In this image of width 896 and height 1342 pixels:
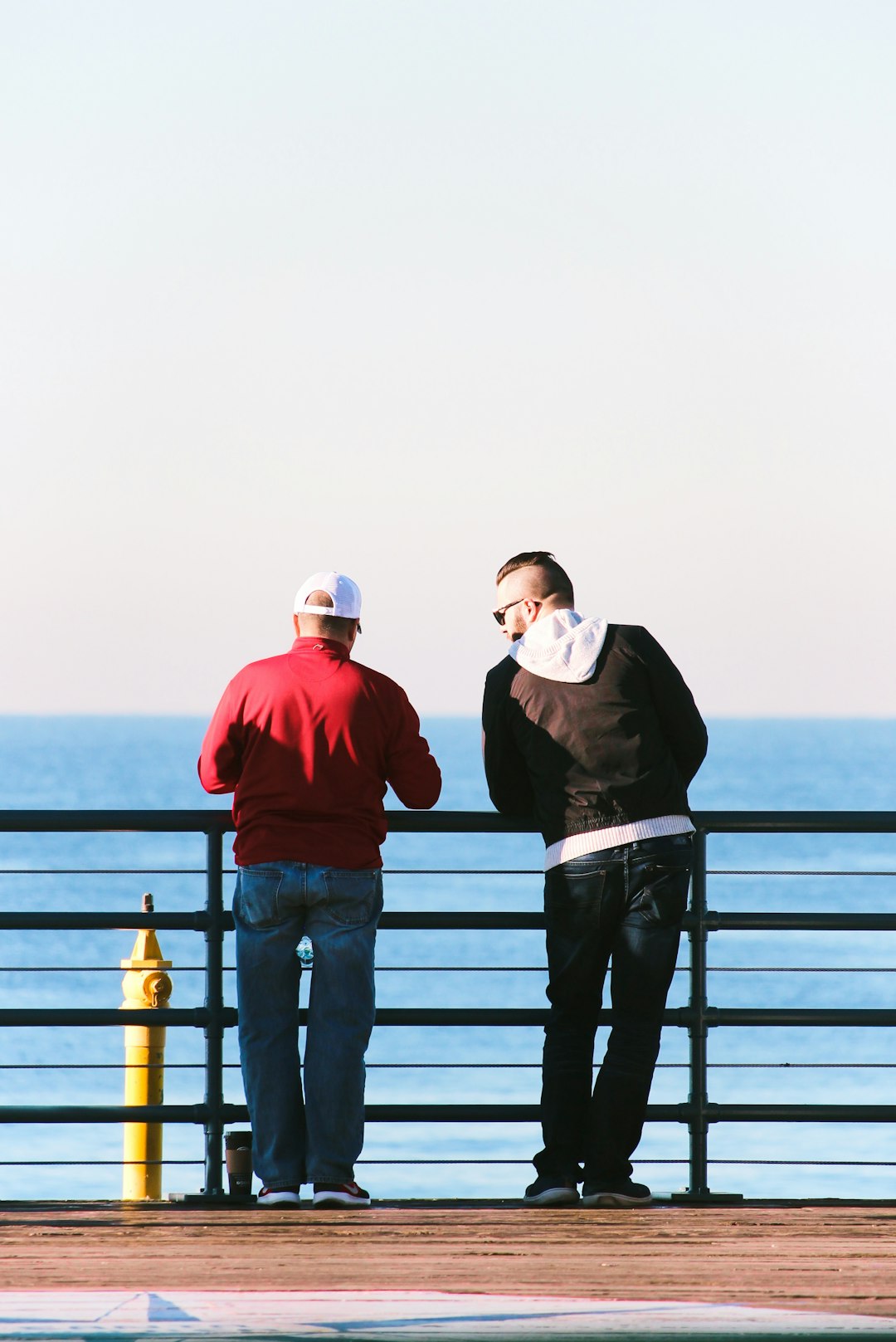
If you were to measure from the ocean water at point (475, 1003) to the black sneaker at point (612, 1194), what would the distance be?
0.42 feet

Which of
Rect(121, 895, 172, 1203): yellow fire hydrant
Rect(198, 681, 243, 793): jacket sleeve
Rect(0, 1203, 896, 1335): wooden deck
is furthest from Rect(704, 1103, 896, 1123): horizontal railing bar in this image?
Rect(121, 895, 172, 1203): yellow fire hydrant

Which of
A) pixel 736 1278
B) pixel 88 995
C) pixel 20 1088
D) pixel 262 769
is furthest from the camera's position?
pixel 88 995

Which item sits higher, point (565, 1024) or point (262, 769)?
point (262, 769)

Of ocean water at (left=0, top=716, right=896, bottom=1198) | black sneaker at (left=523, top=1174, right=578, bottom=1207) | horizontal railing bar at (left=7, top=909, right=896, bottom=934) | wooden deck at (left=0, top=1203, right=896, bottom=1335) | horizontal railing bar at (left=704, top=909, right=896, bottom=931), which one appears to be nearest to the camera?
wooden deck at (left=0, top=1203, right=896, bottom=1335)

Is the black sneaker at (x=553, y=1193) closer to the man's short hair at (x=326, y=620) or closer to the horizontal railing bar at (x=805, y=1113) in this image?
the horizontal railing bar at (x=805, y=1113)

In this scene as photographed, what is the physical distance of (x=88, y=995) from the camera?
167ft

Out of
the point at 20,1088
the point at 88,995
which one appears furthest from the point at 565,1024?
the point at 88,995

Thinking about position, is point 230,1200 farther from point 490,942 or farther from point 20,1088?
point 490,942

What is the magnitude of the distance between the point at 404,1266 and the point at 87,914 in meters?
1.49

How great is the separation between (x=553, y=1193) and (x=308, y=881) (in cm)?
111

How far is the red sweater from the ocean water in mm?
244

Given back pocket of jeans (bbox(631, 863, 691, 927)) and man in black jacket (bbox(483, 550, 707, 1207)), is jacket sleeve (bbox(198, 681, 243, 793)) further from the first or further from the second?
back pocket of jeans (bbox(631, 863, 691, 927))

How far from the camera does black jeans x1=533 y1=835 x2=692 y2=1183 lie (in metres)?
4.79

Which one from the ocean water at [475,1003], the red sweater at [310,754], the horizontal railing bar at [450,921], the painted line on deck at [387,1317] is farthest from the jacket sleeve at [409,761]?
the painted line on deck at [387,1317]
